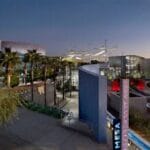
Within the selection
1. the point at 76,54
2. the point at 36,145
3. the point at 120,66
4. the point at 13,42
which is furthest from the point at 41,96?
the point at 76,54

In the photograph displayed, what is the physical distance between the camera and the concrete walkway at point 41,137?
23.0 m

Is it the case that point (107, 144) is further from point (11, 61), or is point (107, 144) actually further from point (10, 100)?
point (11, 61)

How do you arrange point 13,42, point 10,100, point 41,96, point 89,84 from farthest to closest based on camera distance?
point 13,42, point 41,96, point 89,84, point 10,100

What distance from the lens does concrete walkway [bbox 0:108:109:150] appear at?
2303 cm

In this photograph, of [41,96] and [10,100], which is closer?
[10,100]

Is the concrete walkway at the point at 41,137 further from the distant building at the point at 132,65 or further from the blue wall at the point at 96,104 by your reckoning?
the distant building at the point at 132,65

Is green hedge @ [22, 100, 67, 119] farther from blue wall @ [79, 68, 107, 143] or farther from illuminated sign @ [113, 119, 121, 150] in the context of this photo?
illuminated sign @ [113, 119, 121, 150]

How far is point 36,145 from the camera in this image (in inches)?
920

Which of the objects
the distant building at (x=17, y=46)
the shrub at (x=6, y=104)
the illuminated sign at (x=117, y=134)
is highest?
the distant building at (x=17, y=46)

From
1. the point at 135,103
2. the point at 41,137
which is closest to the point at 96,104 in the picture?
the point at 41,137

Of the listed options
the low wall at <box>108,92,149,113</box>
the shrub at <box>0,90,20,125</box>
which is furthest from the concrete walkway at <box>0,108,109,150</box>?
the low wall at <box>108,92,149,113</box>

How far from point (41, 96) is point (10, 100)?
3742 cm

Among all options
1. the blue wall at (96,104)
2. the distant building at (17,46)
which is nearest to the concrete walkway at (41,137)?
the blue wall at (96,104)

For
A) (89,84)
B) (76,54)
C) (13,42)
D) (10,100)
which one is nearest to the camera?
(10,100)
